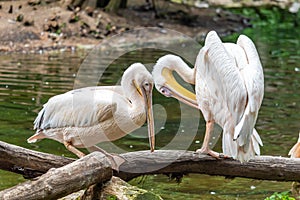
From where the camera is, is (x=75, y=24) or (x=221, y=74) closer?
(x=221, y=74)

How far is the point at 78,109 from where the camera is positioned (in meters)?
5.64

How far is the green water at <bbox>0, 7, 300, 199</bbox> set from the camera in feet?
23.1

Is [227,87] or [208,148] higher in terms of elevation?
[227,87]

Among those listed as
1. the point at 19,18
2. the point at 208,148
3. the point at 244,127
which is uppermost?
the point at 244,127

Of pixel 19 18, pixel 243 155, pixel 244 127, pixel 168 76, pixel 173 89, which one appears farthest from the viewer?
pixel 19 18

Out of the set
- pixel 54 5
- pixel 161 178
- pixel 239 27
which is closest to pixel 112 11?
pixel 54 5

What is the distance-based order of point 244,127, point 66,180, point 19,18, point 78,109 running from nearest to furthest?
1. point 66,180
2. point 244,127
3. point 78,109
4. point 19,18

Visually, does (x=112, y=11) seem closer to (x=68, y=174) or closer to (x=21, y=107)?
(x=21, y=107)

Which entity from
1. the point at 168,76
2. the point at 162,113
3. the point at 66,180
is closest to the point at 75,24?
the point at 162,113

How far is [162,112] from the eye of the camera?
10570 mm

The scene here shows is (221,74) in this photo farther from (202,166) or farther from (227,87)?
(202,166)

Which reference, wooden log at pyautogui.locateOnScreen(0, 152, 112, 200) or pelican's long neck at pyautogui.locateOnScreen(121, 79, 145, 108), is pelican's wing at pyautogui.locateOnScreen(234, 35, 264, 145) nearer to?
pelican's long neck at pyautogui.locateOnScreen(121, 79, 145, 108)

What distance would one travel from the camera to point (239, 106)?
17.6 feet

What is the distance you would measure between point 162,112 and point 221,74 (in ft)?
16.7
